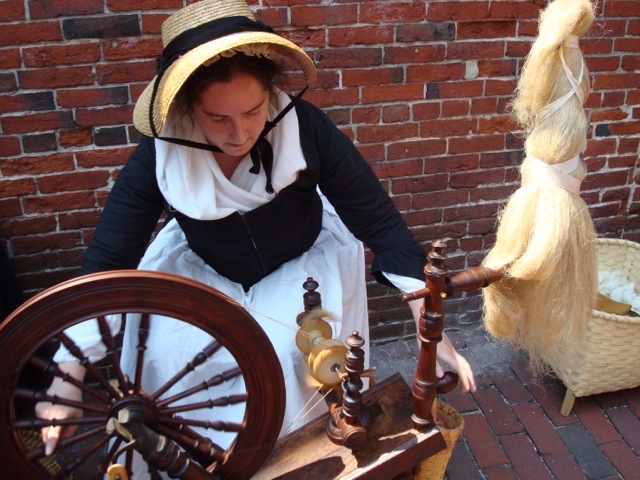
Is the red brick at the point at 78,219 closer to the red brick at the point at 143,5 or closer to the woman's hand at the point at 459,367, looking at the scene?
the red brick at the point at 143,5

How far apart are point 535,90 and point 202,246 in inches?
38.9

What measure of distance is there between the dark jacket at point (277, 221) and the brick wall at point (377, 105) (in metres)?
0.76

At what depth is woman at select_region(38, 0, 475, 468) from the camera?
144 cm

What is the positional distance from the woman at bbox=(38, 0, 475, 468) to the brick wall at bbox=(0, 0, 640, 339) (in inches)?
28.5

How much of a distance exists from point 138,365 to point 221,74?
69 cm

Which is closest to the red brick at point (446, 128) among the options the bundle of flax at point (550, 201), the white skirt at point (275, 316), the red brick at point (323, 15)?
the red brick at point (323, 15)

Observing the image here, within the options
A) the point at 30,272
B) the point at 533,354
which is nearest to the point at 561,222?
the point at 533,354

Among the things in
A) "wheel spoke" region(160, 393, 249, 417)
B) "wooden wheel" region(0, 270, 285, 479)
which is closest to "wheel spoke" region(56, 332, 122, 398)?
"wooden wheel" region(0, 270, 285, 479)

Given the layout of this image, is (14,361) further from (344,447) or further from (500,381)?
(500,381)

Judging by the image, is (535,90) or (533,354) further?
(533,354)

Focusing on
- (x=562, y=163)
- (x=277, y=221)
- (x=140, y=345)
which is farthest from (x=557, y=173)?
(x=140, y=345)

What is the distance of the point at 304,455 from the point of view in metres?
1.35

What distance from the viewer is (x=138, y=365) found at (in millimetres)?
1251

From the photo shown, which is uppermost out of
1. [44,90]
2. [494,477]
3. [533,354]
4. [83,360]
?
[44,90]
